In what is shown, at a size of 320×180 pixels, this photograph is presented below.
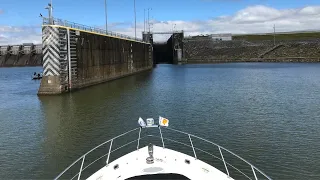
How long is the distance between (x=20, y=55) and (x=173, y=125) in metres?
106

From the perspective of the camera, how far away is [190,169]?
24.9ft

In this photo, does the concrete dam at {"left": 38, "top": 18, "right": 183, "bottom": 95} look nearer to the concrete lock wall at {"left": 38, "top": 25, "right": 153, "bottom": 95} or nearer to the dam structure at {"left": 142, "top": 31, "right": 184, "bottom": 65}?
the concrete lock wall at {"left": 38, "top": 25, "right": 153, "bottom": 95}

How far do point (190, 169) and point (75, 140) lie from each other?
10.2m

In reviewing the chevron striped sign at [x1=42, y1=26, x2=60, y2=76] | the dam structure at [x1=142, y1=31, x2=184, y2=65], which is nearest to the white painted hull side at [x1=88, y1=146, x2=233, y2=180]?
the chevron striped sign at [x1=42, y1=26, x2=60, y2=76]

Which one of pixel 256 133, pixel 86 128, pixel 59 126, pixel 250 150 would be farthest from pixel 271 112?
pixel 59 126

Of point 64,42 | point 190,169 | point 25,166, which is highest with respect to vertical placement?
point 64,42

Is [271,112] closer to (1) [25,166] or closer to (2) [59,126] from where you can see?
(2) [59,126]

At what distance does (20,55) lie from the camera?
11212 cm

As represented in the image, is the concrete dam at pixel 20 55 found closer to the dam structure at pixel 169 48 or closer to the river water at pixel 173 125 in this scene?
the dam structure at pixel 169 48

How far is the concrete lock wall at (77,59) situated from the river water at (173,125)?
2.56m

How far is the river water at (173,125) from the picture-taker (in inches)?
510

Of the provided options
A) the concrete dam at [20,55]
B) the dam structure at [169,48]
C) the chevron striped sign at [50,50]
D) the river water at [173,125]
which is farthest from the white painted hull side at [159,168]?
the concrete dam at [20,55]

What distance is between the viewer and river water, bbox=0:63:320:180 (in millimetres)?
12961

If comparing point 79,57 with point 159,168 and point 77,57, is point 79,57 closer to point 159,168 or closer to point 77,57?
point 77,57
